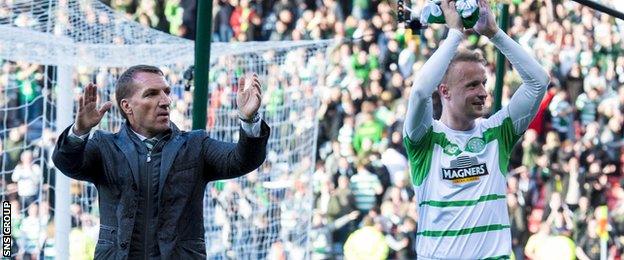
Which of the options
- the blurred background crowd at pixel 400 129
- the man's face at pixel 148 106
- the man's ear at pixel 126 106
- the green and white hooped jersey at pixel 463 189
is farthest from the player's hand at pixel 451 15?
the blurred background crowd at pixel 400 129

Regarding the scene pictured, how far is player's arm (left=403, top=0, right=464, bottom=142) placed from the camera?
5.57 meters

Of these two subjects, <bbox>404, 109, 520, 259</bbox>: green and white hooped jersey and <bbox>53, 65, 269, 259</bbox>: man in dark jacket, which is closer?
<bbox>53, 65, 269, 259</bbox>: man in dark jacket

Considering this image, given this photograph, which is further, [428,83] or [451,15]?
[451,15]

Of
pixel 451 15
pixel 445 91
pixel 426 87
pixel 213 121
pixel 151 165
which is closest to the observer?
pixel 151 165

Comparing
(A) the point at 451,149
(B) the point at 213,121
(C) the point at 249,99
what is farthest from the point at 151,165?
(B) the point at 213,121

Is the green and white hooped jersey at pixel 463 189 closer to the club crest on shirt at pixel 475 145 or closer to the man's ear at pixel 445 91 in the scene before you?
the club crest on shirt at pixel 475 145

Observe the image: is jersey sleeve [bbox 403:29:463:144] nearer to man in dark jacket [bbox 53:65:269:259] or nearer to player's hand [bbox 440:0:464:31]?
player's hand [bbox 440:0:464:31]

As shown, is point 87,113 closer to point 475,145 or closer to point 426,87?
point 426,87

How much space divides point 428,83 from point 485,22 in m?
0.37

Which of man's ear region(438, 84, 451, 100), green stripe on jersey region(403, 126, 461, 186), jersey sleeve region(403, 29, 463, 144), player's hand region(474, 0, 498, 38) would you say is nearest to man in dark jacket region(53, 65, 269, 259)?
jersey sleeve region(403, 29, 463, 144)

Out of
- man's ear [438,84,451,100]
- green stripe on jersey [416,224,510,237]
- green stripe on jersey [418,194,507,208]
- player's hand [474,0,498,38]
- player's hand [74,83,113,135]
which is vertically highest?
player's hand [474,0,498,38]

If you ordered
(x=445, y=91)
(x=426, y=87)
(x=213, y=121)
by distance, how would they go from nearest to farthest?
(x=426, y=87) → (x=445, y=91) → (x=213, y=121)

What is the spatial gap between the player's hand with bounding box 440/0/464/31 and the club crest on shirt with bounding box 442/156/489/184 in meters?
0.53

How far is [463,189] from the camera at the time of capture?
562cm
